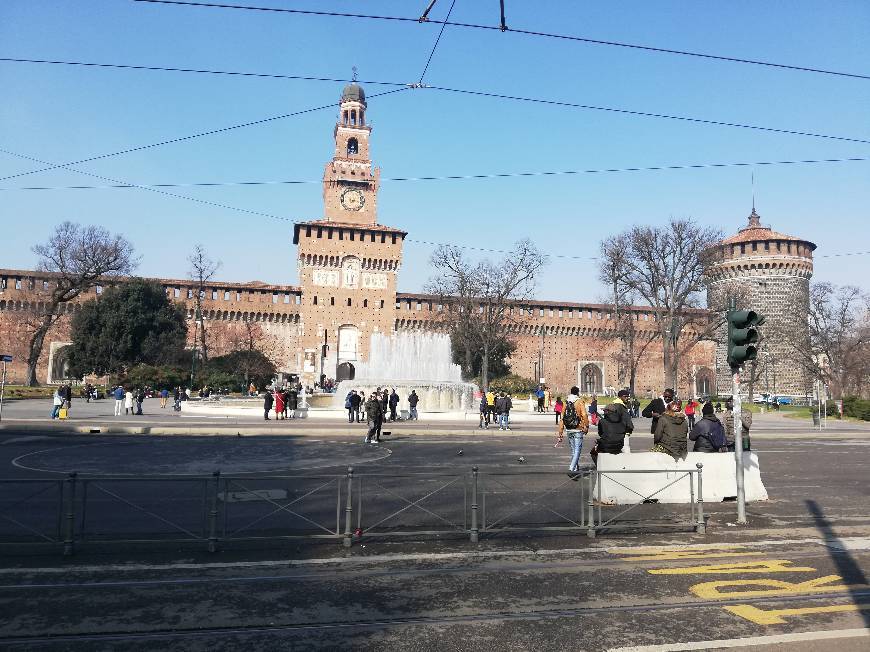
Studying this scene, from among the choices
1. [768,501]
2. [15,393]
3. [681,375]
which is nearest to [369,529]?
[768,501]

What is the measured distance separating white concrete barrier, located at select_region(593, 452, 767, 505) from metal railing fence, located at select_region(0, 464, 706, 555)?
0.10 m

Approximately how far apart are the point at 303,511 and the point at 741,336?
5.80 meters

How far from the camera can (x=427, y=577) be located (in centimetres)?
523

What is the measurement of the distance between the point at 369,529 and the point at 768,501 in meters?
5.98

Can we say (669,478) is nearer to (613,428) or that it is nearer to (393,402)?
(613,428)

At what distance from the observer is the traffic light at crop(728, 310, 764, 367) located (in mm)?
7566

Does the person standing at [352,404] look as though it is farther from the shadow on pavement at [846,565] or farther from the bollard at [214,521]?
the shadow on pavement at [846,565]

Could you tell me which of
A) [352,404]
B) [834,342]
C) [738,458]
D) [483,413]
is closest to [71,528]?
[738,458]

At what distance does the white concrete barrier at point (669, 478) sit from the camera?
8328mm

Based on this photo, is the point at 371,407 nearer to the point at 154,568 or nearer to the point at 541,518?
the point at 541,518

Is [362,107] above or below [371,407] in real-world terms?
above

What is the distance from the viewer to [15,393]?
3422 centimetres

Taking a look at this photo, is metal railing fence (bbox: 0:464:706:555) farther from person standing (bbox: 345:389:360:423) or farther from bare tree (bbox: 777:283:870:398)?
bare tree (bbox: 777:283:870:398)

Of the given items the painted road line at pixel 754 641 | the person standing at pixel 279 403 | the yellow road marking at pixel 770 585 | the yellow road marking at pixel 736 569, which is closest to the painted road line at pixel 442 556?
the yellow road marking at pixel 736 569
